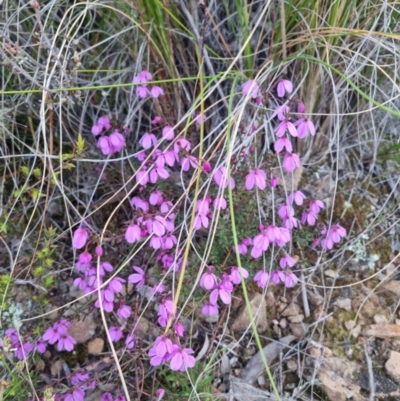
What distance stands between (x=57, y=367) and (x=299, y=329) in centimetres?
82

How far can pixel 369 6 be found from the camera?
178 centimetres

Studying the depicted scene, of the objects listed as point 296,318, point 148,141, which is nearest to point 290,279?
point 296,318

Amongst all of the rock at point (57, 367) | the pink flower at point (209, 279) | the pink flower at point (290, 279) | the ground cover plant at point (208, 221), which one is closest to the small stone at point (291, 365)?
the ground cover plant at point (208, 221)

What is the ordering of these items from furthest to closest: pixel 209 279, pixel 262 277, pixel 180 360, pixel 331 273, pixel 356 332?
1. pixel 331 273
2. pixel 356 332
3. pixel 262 277
4. pixel 209 279
5. pixel 180 360

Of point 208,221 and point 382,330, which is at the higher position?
point 208,221

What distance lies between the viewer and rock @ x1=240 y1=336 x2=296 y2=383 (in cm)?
171

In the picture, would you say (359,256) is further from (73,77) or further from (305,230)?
(73,77)

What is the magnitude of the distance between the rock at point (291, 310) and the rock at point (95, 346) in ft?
2.07

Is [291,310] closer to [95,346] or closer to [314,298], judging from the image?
[314,298]

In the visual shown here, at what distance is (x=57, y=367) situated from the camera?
1.76 metres

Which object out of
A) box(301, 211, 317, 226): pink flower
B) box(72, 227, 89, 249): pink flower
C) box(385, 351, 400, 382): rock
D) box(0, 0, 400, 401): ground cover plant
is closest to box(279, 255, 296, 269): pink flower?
box(0, 0, 400, 401): ground cover plant

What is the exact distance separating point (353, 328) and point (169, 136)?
89 cm

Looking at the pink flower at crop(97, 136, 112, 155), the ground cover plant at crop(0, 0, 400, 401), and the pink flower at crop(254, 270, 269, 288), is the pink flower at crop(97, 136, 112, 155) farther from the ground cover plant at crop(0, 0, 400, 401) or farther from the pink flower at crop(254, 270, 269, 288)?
the pink flower at crop(254, 270, 269, 288)

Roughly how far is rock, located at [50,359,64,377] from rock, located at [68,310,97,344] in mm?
88
